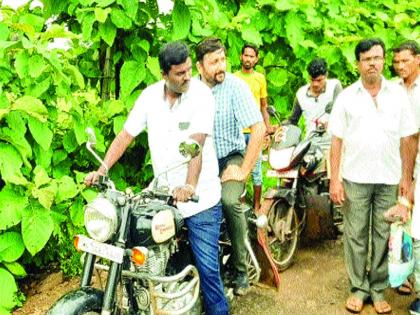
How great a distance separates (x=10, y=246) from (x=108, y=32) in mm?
1802

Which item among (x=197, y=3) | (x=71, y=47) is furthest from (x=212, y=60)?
(x=71, y=47)

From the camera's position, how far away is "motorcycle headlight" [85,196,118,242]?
3.03m

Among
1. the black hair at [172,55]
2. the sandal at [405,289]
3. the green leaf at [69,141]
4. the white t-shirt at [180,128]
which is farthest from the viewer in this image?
the sandal at [405,289]

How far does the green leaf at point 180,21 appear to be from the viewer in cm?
495

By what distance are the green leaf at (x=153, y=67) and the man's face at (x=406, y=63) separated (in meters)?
2.06

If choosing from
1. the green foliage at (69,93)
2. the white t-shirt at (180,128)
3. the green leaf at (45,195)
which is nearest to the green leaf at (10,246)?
the green foliage at (69,93)

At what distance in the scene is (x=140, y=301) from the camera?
3367 mm

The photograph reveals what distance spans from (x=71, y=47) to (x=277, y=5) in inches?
107

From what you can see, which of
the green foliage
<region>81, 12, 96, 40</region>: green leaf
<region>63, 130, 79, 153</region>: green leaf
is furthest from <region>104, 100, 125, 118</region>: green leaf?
<region>81, 12, 96, 40</region>: green leaf

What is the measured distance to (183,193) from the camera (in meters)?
3.14

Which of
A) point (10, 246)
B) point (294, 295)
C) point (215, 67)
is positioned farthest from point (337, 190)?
point (10, 246)

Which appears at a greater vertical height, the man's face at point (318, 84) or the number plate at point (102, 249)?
the man's face at point (318, 84)

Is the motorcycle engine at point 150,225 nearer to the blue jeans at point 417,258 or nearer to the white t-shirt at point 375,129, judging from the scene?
the white t-shirt at point 375,129

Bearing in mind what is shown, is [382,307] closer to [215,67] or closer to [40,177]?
[215,67]
